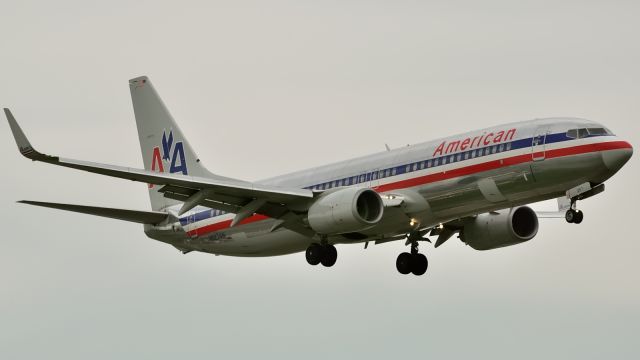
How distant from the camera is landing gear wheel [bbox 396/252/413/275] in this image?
58.8m

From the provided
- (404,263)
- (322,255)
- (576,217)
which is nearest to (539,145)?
(576,217)

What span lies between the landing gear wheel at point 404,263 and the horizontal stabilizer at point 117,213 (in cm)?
925

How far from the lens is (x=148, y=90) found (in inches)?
2579

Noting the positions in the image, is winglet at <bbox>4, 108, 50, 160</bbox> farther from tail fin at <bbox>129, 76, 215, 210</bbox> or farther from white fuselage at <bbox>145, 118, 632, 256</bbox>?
tail fin at <bbox>129, 76, 215, 210</bbox>

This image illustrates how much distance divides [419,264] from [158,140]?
12.9m

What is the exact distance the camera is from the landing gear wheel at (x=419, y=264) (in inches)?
2312

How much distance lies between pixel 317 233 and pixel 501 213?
815cm

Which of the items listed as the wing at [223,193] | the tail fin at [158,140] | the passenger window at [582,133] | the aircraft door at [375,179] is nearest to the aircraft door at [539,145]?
the passenger window at [582,133]

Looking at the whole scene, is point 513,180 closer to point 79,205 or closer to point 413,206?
point 413,206

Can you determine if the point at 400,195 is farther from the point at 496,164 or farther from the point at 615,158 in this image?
the point at 615,158

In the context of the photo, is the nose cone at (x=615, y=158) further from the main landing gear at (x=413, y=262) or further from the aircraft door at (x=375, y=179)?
the main landing gear at (x=413, y=262)

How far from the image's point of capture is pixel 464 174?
171 ft

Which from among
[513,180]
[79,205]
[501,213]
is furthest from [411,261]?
[79,205]

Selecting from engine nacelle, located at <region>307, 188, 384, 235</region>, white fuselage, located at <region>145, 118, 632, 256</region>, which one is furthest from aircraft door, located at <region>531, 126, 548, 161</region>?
engine nacelle, located at <region>307, 188, 384, 235</region>
